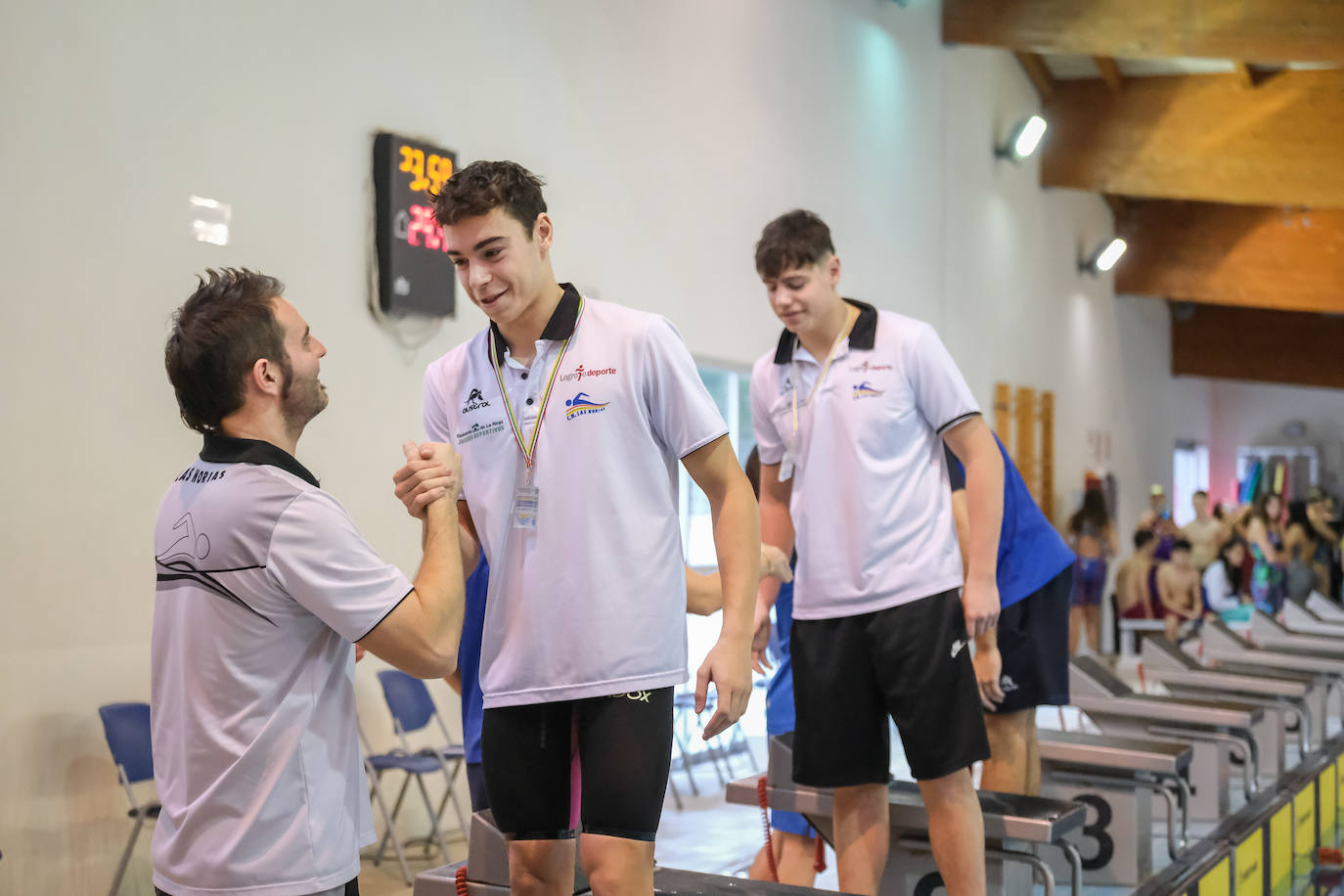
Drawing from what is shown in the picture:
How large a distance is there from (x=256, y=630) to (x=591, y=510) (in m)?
0.53

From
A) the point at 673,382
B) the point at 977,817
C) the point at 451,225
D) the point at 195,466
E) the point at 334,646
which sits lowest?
the point at 977,817

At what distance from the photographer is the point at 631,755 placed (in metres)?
1.88

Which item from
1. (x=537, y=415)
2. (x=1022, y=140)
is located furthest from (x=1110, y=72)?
(x=537, y=415)

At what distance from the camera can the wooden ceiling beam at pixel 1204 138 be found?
10.4 m

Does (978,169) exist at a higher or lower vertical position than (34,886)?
higher

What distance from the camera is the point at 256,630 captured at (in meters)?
1.64

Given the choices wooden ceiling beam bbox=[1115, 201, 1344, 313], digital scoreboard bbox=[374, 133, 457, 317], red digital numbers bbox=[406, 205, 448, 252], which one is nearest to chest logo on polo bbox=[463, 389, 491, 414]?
digital scoreboard bbox=[374, 133, 457, 317]

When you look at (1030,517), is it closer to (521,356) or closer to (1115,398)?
(521,356)

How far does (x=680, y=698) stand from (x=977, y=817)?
3393 mm

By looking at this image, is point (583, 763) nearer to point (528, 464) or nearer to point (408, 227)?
point (528, 464)

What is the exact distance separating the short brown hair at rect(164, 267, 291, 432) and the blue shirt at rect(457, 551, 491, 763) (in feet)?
2.65

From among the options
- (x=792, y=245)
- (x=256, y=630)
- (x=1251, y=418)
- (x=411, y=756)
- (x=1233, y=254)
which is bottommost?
(x=411, y=756)

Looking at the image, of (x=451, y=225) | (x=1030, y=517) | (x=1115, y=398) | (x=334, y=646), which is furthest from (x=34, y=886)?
(x=1115, y=398)

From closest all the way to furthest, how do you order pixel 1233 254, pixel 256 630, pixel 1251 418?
1. pixel 256 630
2. pixel 1233 254
3. pixel 1251 418
